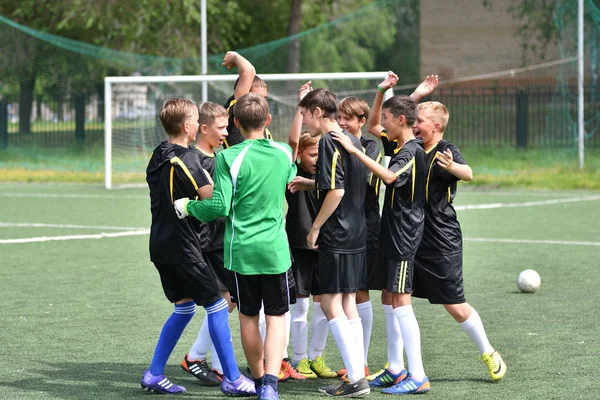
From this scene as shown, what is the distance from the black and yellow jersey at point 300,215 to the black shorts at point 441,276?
68 centimetres

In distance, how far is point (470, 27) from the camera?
36.2 m

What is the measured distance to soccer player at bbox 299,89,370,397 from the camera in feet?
19.0

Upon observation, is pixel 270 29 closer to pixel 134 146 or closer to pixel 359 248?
pixel 134 146

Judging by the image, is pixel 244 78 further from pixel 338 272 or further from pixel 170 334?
pixel 170 334

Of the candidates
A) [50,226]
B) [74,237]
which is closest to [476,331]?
[74,237]

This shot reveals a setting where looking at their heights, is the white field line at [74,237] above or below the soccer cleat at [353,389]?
above

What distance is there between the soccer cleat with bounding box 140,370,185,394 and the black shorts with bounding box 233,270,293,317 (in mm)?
701

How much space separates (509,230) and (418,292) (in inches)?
331

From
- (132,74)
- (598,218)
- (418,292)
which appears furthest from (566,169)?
(418,292)

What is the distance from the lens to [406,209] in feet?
19.7

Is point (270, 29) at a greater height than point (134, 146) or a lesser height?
greater

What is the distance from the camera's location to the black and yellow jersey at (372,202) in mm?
6176

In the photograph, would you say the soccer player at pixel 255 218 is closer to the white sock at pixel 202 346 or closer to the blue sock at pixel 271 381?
the blue sock at pixel 271 381

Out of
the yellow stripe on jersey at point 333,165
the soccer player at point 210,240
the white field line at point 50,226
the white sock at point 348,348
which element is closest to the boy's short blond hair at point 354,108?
the yellow stripe on jersey at point 333,165
